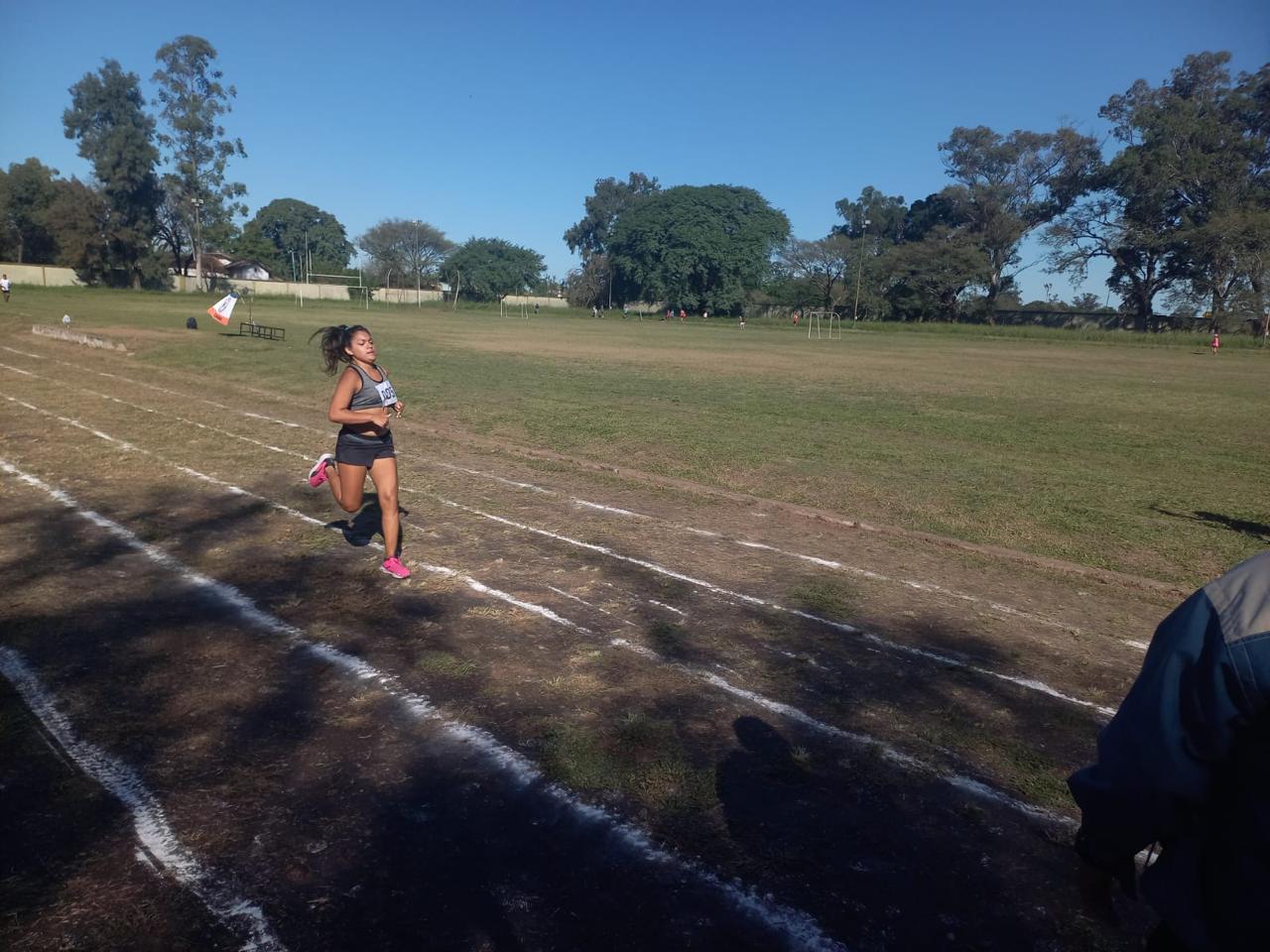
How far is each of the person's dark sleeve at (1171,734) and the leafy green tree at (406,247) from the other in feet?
384

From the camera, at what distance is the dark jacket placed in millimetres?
1542

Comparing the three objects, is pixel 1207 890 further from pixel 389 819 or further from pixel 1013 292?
pixel 1013 292

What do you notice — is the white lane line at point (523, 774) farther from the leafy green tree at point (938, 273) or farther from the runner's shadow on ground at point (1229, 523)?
the leafy green tree at point (938, 273)

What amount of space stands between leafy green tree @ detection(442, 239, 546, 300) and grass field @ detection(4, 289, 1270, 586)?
78092mm

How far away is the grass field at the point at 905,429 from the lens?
368 inches

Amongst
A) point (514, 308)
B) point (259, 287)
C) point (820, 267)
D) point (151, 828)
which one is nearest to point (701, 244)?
point (820, 267)

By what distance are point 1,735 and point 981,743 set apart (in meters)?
4.70

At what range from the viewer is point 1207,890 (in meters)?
1.64

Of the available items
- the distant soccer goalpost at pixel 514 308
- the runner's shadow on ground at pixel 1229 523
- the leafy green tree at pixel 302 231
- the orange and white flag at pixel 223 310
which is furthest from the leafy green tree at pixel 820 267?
the runner's shadow on ground at pixel 1229 523

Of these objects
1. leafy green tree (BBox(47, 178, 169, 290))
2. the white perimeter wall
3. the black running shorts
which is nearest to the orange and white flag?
the black running shorts

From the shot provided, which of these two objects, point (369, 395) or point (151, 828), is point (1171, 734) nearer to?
point (151, 828)

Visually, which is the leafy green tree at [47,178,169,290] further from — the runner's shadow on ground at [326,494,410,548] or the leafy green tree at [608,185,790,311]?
the runner's shadow on ground at [326,494,410,548]

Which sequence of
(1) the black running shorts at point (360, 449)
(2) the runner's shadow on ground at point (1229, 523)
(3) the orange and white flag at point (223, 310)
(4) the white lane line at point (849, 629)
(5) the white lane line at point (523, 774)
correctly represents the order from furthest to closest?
(3) the orange and white flag at point (223, 310), (2) the runner's shadow on ground at point (1229, 523), (1) the black running shorts at point (360, 449), (4) the white lane line at point (849, 629), (5) the white lane line at point (523, 774)

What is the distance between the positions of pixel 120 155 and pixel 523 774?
299ft
